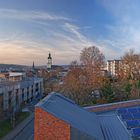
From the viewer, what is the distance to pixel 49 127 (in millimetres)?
13664

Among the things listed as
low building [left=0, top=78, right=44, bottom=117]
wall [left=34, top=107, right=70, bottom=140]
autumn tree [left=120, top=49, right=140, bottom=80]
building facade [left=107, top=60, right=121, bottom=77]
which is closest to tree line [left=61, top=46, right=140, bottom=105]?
low building [left=0, top=78, right=44, bottom=117]

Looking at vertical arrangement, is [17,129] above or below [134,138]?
below

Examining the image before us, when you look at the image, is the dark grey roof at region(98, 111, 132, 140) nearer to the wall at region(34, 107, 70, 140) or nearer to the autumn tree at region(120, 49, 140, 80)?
the wall at region(34, 107, 70, 140)

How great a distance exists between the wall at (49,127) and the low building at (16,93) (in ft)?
95.7

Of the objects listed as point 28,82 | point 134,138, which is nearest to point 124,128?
point 134,138

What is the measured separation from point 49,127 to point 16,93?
41.3 m

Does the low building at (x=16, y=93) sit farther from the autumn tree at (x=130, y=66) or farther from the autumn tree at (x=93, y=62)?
the autumn tree at (x=130, y=66)

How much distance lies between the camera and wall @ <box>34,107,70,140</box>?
1357cm

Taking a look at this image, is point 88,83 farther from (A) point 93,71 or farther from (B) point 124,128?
(B) point 124,128

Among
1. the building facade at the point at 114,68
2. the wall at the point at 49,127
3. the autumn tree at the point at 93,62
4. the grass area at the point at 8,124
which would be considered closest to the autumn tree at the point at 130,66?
the building facade at the point at 114,68

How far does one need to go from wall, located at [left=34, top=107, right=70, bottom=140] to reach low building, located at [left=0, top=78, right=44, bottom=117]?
2918 centimetres

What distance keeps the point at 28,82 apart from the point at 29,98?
12.8 feet

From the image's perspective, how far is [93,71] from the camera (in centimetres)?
5125

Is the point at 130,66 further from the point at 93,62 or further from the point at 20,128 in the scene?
the point at 20,128
